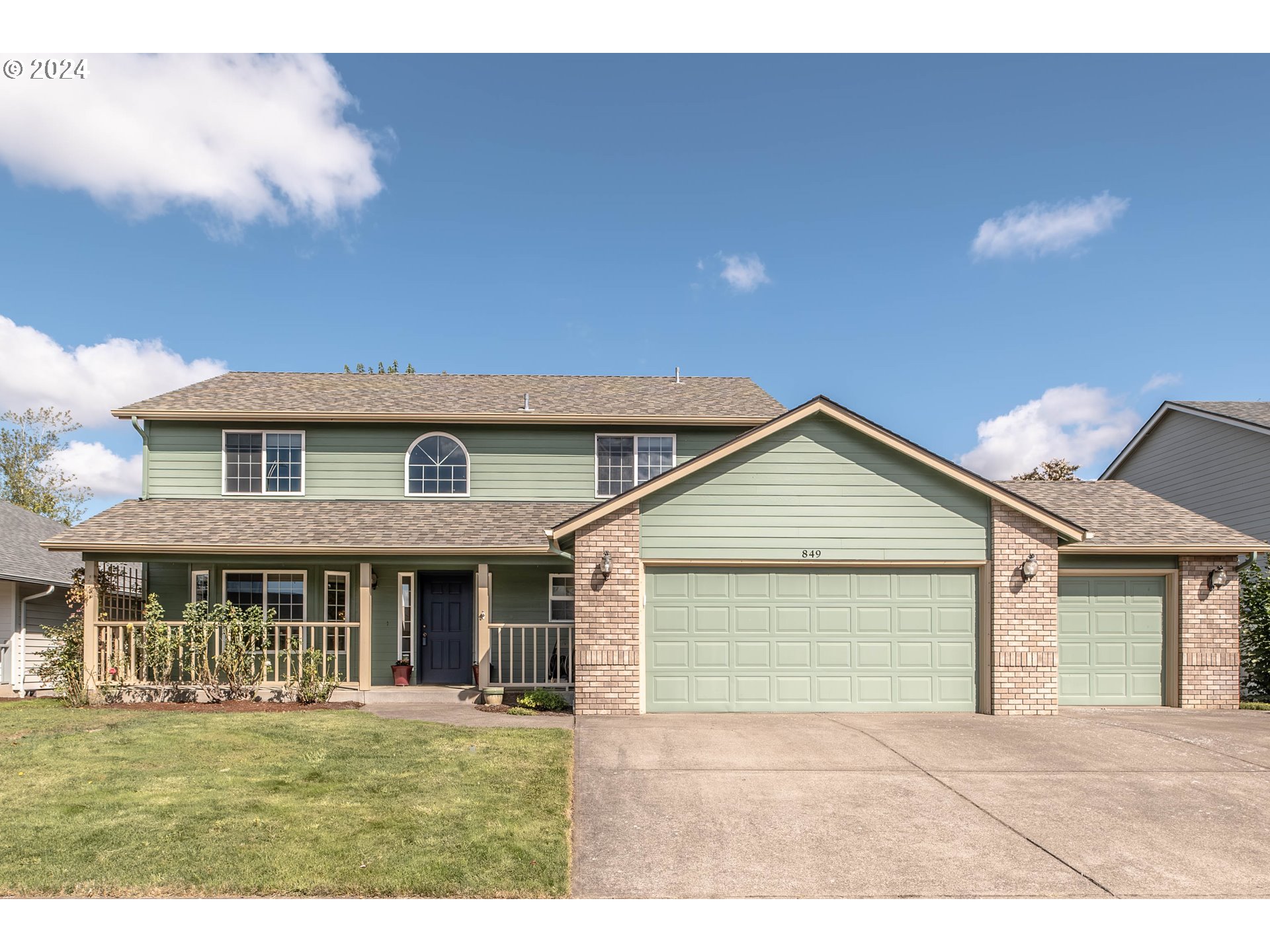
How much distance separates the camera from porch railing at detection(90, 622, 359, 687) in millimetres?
13727

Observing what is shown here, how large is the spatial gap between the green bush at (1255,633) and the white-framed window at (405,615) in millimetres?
15002

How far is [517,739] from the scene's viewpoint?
1004 cm

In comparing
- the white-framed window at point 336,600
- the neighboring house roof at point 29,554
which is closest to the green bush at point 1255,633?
the white-framed window at point 336,600

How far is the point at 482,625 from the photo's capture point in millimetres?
14070

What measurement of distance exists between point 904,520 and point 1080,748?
3998 mm

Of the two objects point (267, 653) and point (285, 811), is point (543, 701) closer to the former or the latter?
point (267, 653)

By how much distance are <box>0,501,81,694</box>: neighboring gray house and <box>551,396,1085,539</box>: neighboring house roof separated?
12290 mm

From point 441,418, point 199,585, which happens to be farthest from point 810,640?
point 199,585

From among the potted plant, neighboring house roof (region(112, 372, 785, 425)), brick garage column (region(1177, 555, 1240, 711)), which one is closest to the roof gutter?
neighboring house roof (region(112, 372, 785, 425))

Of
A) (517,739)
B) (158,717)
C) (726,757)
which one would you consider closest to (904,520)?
(726,757)

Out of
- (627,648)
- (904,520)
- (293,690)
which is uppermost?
(904,520)

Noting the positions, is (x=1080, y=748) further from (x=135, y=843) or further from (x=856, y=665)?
(x=135, y=843)

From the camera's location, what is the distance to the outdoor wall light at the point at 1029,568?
40.6 feet

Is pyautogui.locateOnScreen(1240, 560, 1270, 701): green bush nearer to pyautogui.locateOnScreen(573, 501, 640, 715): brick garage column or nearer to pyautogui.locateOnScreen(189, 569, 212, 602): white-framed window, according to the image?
pyautogui.locateOnScreen(573, 501, 640, 715): brick garage column
